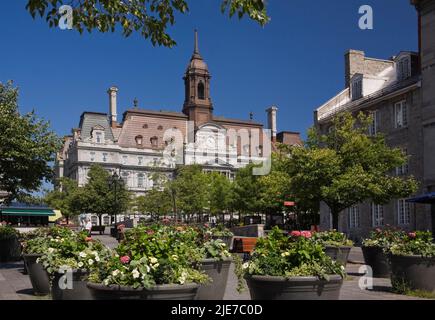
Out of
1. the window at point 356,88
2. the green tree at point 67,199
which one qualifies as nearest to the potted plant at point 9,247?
the window at point 356,88

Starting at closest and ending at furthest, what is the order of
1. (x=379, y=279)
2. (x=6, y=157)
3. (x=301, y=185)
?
(x=379, y=279) < (x=6, y=157) < (x=301, y=185)

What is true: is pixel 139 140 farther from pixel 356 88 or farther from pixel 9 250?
pixel 9 250

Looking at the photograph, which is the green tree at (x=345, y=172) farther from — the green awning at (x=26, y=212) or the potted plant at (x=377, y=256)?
the green awning at (x=26, y=212)

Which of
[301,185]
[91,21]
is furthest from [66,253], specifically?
[301,185]

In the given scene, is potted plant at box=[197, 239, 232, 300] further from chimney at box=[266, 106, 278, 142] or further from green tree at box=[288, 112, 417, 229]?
chimney at box=[266, 106, 278, 142]

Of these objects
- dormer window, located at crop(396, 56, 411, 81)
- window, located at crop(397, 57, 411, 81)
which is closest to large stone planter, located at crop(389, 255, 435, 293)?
dormer window, located at crop(396, 56, 411, 81)

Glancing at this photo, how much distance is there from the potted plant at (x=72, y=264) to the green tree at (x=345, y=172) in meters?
16.6

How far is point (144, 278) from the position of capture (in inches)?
257

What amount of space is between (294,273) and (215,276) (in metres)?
4.02

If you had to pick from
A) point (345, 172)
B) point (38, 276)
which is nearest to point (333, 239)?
point (38, 276)

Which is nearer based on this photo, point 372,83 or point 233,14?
point 233,14

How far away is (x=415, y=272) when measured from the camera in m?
11.9

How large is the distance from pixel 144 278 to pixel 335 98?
139 feet

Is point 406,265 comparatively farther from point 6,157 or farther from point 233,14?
point 6,157
